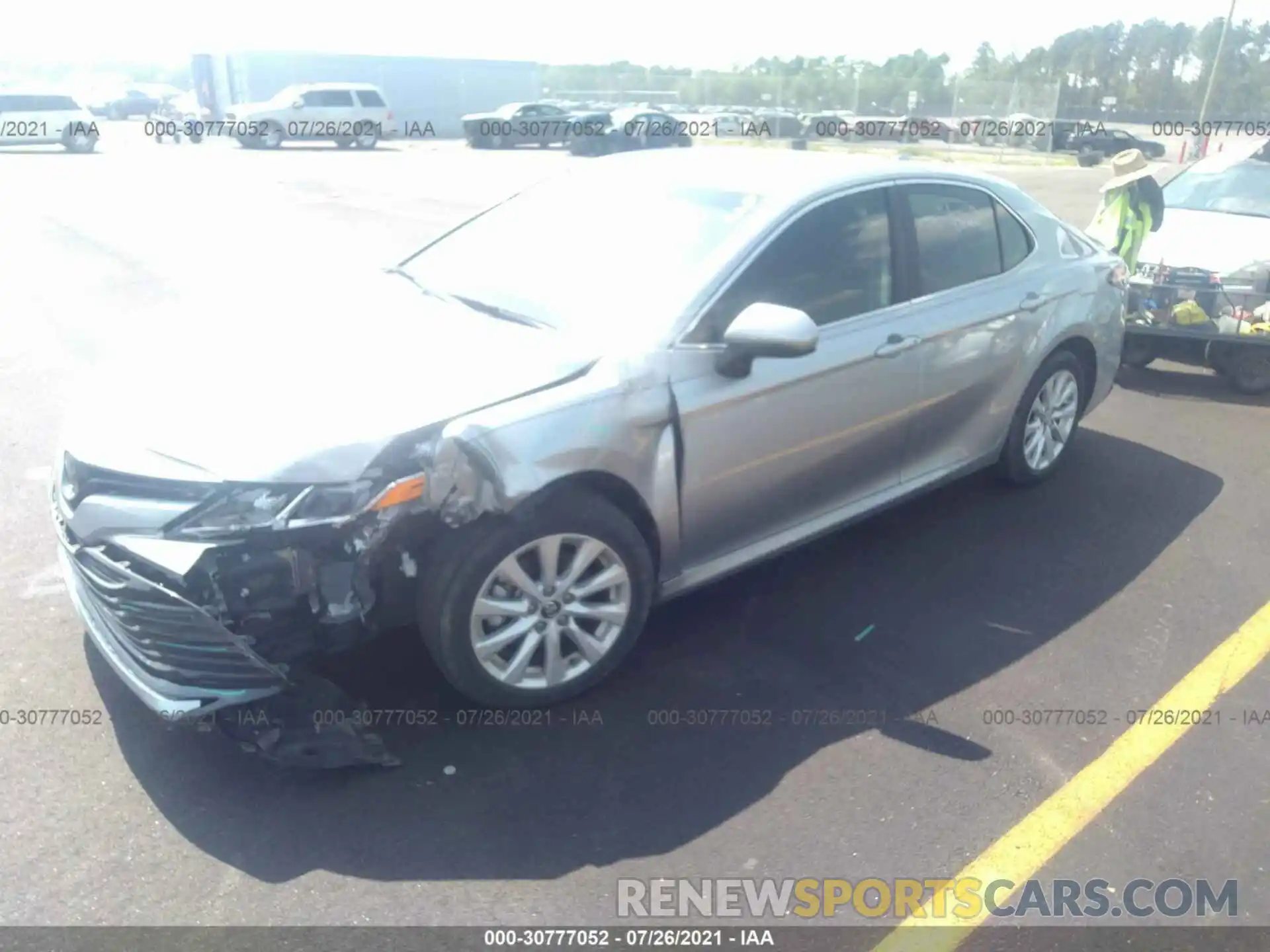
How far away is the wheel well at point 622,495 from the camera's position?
3326 millimetres

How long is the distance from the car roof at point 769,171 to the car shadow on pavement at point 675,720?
5.12ft

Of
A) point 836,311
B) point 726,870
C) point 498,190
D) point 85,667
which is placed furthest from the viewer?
point 498,190

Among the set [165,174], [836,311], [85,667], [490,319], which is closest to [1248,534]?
[836,311]

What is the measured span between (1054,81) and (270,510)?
55.0 m

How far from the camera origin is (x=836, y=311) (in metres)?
4.06

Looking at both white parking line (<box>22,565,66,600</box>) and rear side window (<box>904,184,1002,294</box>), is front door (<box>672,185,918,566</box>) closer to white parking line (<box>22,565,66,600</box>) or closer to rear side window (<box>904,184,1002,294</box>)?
rear side window (<box>904,184,1002,294</box>)

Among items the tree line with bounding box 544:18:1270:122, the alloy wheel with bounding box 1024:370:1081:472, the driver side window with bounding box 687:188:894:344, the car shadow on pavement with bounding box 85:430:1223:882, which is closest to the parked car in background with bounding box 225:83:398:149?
the tree line with bounding box 544:18:1270:122

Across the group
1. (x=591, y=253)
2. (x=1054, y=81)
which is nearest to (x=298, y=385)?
(x=591, y=253)

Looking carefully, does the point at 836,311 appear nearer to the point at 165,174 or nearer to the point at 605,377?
the point at 605,377

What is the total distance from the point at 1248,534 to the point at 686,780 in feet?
10.9

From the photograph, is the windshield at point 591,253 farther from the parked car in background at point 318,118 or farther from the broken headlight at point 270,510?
the parked car in background at point 318,118

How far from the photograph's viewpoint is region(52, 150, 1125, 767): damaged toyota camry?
2.98 meters

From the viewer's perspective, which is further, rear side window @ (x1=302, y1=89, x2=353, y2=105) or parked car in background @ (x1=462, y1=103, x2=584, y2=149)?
parked car in background @ (x1=462, y1=103, x2=584, y2=149)

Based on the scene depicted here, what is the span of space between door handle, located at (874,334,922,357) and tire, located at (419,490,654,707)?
52.6 inches
